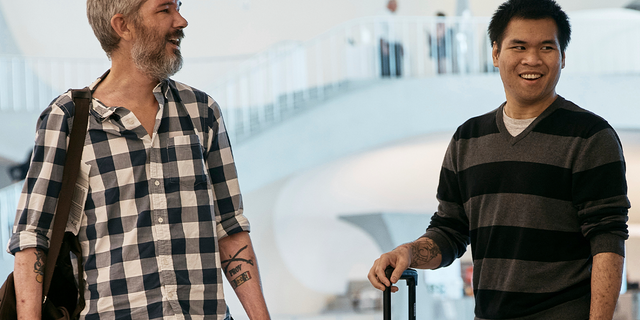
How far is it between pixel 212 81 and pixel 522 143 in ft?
15.8

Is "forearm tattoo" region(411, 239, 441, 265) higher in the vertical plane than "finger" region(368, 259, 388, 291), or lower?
higher

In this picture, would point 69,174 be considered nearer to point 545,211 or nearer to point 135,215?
point 135,215

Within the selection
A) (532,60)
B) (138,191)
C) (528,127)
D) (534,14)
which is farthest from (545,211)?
(138,191)

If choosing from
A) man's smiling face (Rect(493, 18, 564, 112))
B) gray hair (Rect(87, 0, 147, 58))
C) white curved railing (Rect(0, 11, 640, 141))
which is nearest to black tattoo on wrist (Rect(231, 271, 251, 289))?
gray hair (Rect(87, 0, 147, 58))

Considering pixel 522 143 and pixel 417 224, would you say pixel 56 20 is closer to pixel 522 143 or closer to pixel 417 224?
pixel 417 224

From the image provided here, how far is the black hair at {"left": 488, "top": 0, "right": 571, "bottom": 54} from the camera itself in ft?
4.00

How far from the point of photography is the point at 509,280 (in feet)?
3.81

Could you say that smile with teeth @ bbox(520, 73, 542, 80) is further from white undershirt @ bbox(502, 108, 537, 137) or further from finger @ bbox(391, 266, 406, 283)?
finger @ bbox(391, 266, 406, 283)

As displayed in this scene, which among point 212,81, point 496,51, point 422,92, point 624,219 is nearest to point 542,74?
point 496,51

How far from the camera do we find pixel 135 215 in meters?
1.19

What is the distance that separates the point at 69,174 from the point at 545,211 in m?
0.96

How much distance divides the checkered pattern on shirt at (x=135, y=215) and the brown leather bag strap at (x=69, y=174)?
14 mm

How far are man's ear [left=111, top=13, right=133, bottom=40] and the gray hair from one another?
1 cm

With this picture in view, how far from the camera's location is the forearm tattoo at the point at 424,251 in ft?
4.17
